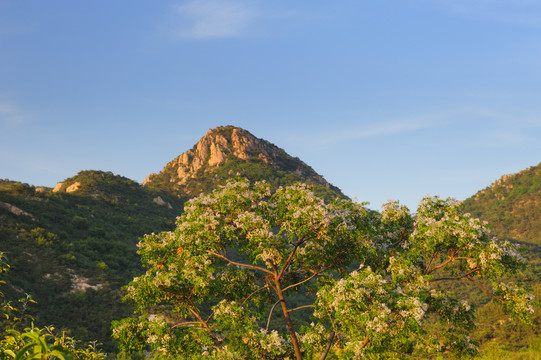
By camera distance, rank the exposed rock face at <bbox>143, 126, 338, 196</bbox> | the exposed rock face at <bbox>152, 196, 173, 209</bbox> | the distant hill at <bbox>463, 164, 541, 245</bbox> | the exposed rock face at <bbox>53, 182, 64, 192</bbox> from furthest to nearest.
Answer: the distant hill at <bbox>463, 164, 541, 245</bbox>
the exposed rock face at <bbox>143, 126, 338, 196</bbox>
the exposed rock face at <bbox>152, 196, 173, 209</bbox>
the exposed rock face at <bbox>53, 182, 64, 192</bbox>

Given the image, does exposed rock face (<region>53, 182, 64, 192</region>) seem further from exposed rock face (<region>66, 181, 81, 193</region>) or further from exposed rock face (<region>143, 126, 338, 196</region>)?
exposed rock face (<region>143, 126, 338, 196</region>)

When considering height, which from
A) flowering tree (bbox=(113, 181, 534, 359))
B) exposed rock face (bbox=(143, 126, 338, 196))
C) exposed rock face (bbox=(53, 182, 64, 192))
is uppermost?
exposed rock face (bbox=(143, 126, 338, 196))

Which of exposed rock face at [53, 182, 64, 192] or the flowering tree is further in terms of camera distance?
exposed rock face at [53, 182, 64, 192]

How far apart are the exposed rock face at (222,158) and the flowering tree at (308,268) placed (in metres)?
110

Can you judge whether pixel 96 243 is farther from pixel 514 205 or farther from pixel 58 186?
pixel 514 205

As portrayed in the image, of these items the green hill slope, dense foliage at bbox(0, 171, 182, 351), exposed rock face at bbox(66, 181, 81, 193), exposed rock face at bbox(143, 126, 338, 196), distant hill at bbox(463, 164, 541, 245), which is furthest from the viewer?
distant hill at bbox(463, 164, 541, 245)

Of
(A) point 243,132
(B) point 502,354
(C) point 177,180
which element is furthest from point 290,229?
(A) point 243,132

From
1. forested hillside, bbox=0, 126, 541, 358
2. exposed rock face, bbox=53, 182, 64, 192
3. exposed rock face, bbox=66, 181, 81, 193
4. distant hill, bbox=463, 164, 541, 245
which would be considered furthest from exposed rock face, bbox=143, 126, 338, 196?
distant hill, bbox=463, 164, 541, 245

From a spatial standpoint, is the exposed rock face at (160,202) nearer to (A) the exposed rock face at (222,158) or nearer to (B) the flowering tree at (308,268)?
(A) the exposed rock face at (222,158)

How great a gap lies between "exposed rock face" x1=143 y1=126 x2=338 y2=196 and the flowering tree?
110260 mm

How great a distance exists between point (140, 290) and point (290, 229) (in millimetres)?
4911

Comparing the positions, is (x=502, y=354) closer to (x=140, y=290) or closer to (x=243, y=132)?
(x=140, y=290)

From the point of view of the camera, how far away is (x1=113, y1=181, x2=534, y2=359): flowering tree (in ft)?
37.3

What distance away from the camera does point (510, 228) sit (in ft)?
479
